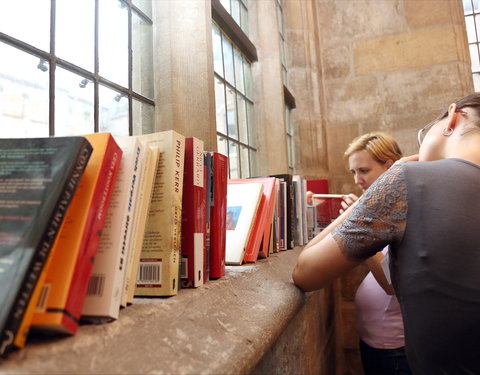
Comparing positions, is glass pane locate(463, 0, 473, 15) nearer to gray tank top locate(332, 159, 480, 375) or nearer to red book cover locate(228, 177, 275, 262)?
red book cover locate(228, 177, 275, 262)

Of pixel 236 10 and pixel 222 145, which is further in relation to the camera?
pixel 236 10

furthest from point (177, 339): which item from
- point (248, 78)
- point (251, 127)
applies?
point (248, 78)

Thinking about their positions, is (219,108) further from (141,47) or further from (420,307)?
(420,307)

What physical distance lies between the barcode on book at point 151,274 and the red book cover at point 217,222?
0.69 ft

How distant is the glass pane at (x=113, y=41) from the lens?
44.9 inches

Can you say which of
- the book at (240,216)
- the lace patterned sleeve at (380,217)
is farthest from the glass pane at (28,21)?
the lace patterned sleeve at (380,217)

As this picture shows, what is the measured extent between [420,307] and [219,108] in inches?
52.3

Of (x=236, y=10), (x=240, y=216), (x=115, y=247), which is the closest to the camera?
(x=115, y=247)

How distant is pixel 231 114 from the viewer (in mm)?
2102

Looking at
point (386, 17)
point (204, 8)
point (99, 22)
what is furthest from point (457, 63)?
point (99, 22)

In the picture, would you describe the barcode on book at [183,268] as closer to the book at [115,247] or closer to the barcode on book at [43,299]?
the book at [115,247]

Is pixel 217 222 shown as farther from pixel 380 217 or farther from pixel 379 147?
pixel 379 147

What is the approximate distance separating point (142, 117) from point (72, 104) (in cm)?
34

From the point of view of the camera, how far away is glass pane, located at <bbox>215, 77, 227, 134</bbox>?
1.87 m
